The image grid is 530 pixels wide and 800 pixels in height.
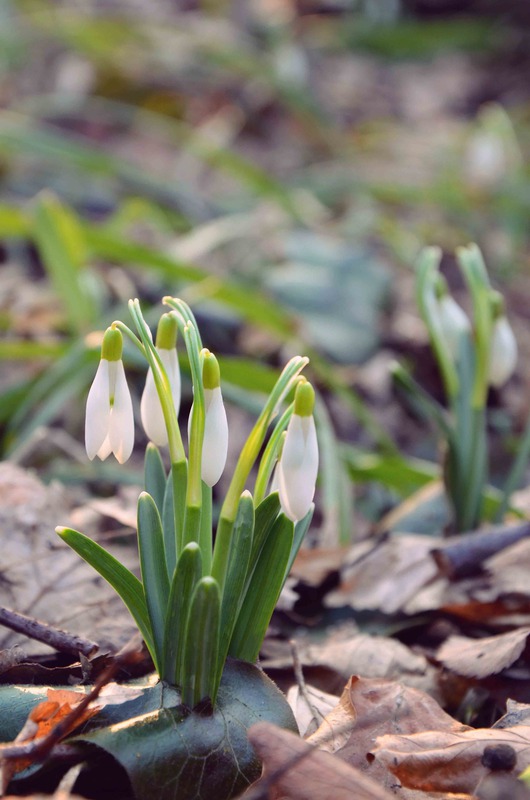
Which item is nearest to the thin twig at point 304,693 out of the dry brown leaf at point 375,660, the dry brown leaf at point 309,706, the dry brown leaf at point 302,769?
the dry brown leaf at point 309,706

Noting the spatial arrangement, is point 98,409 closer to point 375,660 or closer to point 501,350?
point 375,660

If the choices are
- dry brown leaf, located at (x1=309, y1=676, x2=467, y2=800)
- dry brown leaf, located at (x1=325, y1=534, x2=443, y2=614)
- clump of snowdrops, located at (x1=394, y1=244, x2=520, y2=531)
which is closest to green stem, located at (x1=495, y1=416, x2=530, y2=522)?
clump of snowdrops, located at (x1=394, y1=244, x2=520, y2=531)

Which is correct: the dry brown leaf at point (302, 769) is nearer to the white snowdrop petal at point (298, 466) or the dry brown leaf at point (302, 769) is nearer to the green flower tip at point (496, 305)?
the white snowdrop petal at point (298, 466)

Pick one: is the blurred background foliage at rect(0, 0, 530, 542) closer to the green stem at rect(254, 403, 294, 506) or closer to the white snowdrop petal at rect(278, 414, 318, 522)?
the green stem at rect(254, 403, 294, 506)

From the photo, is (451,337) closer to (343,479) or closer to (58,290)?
(343,479)

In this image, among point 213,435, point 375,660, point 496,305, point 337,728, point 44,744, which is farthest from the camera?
point 496,305

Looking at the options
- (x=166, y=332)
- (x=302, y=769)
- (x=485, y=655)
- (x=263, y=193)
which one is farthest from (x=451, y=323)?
(x=263, y=193)
